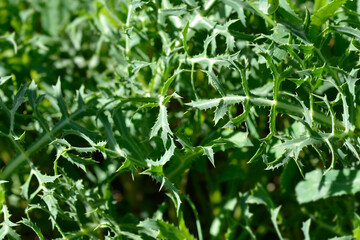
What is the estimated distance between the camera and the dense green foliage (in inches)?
40.2

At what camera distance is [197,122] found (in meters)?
1.27

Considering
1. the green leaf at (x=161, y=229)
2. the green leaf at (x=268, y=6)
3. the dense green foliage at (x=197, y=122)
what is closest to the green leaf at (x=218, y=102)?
the dense green foliage at (x=197, y=122)

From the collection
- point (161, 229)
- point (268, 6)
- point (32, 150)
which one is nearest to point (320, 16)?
point (268, 6)

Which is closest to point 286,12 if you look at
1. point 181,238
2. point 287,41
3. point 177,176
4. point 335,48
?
point 287,41

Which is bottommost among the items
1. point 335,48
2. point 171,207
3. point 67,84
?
point 171,207

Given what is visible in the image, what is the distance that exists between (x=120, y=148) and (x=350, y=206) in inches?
29.1

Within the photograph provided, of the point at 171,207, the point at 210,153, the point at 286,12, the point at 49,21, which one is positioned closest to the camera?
the point at 210,153

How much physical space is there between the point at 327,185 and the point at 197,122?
1.40 ft

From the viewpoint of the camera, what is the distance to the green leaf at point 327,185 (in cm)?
118

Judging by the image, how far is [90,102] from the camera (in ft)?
4.17

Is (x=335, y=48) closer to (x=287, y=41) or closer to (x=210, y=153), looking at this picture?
(x=287, y=41)

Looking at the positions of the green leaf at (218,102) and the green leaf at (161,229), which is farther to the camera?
the green leaf at (161,229)

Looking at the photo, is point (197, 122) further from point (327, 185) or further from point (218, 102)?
point (327, 185)

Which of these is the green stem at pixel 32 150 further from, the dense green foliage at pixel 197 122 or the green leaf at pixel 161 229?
the green leaf at pixel 161 229
